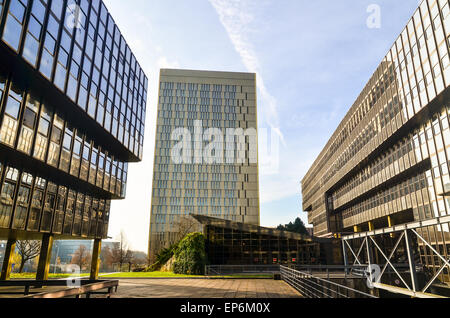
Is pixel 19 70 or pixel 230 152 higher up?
pixel 230 152

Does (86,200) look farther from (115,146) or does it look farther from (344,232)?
(344,232)

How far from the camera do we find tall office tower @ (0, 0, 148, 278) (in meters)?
16.9

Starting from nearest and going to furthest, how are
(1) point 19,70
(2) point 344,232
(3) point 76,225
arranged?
(1) point 19,70 < (3) point 76,225 < (2) point 344,232

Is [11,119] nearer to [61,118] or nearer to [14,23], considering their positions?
[14,23]

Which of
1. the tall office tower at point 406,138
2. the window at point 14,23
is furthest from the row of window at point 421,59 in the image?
the window at point 14,23

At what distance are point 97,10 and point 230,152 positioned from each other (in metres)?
70.6

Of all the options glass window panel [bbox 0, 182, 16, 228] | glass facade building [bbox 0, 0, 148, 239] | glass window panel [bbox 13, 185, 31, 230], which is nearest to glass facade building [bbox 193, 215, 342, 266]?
glass facade building [bbox 0, 0, 148, 239]

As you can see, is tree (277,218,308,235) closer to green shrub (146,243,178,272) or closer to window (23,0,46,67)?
green shrub (146,243,178,272)

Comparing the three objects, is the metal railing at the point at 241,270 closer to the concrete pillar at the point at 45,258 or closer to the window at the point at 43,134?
the concrete pillar at the point at 45,258

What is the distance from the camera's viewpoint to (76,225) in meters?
25.5

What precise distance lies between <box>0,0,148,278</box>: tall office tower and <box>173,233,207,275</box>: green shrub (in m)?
8.81

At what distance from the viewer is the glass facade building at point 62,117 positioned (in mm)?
16875
